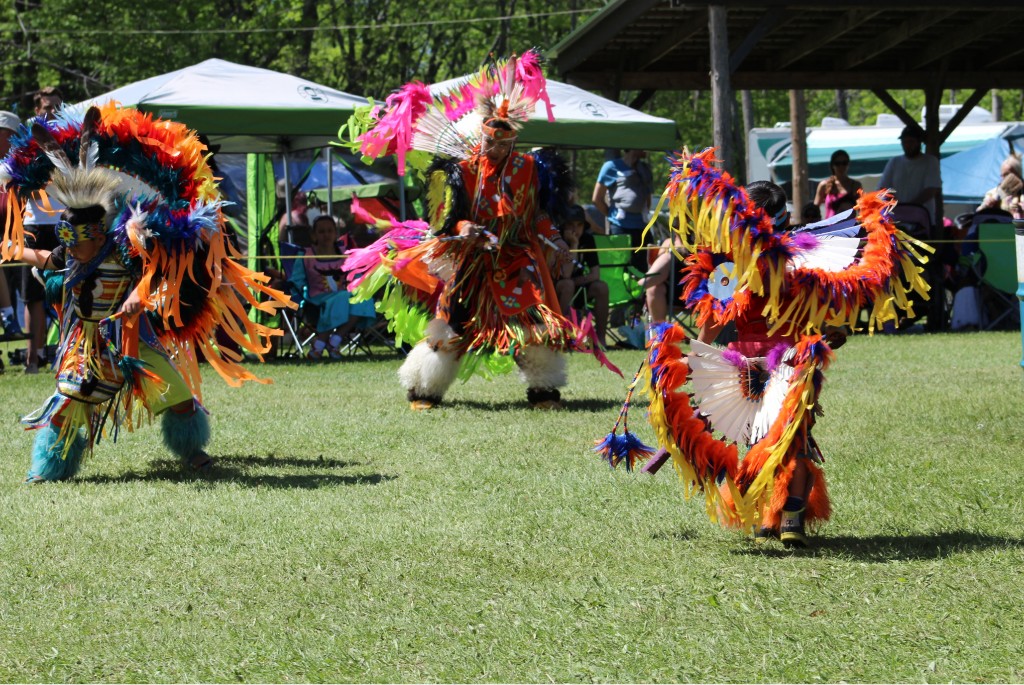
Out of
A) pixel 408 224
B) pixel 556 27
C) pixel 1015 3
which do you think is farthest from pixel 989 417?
pixel 556 27

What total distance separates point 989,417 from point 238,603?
4.85m

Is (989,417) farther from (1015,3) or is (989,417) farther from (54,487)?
(1015,3)

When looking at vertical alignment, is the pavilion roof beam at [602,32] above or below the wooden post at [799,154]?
above

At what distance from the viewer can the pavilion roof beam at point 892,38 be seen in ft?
44.1

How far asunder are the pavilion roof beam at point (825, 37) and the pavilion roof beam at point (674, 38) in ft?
3.80

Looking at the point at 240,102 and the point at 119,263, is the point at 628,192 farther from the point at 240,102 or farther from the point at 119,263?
the point at 119,263

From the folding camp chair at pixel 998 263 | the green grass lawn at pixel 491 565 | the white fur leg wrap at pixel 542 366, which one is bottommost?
the green grass lawn at pixel 491 565

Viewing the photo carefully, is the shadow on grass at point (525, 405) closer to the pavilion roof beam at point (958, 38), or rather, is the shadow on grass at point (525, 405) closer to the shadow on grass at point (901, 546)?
the shadow on grass at point (901, 546)

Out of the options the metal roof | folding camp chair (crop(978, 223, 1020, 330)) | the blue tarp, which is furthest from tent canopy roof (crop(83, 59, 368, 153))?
the blue tarp

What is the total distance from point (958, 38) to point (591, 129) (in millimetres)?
4544

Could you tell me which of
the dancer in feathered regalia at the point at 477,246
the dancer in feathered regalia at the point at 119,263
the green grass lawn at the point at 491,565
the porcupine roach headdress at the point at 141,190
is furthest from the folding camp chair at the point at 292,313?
the porcupine roach headdress at the point at 141,190

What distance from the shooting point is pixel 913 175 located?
13.8 metres

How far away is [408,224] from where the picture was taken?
8.73 metres

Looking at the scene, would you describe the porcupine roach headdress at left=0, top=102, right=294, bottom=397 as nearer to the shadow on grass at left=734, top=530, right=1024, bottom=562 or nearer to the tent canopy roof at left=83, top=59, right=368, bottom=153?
the shadow on grass at left=734, top=530, right=1024, bottom=562
